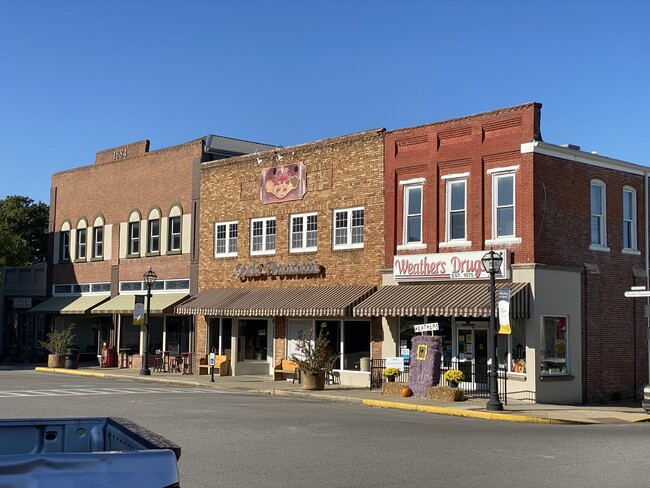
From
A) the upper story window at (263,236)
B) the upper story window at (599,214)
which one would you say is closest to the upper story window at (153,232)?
the upper story window at (263,236)

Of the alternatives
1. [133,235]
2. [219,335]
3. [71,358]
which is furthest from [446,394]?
[133,235]

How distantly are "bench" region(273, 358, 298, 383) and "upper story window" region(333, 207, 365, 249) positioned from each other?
461cm

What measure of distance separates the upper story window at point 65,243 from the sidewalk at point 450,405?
15619 mm

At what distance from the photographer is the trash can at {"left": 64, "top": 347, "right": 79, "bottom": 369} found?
37719mm

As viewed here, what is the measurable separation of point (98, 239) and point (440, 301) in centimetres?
2348

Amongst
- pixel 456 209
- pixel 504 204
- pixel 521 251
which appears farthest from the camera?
pixel 456 209

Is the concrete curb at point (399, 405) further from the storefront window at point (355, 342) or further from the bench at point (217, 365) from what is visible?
the storefront window at point (355, 342)

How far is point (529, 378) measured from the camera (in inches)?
916

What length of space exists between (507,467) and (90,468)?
892 cm

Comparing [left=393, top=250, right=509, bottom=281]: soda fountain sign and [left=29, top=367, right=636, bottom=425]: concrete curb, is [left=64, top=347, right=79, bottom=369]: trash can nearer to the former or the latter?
[left=29, top=367, right=636, bottom=425]: concrete curb

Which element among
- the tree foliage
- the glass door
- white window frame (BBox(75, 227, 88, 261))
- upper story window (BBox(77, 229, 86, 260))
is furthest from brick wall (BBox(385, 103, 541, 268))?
the tree foliage

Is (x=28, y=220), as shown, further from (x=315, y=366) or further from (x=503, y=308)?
(x=503, y=308)

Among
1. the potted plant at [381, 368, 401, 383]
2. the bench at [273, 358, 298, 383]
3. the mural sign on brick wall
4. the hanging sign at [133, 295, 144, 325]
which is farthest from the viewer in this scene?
the hanging sign at [133, 295, 144, 325]

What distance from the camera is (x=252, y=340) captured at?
33.1 meters
